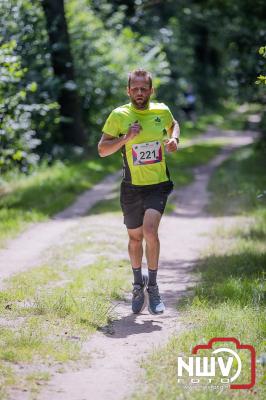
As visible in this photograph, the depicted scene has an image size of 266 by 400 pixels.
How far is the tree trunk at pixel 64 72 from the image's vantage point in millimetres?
18484

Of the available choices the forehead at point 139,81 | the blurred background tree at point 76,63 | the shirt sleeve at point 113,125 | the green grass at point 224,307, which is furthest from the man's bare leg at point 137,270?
the blurred background tree at point 76,63

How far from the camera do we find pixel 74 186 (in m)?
15.9

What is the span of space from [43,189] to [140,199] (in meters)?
8.57

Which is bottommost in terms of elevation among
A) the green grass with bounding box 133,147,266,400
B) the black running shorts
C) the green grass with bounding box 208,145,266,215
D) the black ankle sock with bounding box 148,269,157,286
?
the green grass with bounding box 208,145,266,215

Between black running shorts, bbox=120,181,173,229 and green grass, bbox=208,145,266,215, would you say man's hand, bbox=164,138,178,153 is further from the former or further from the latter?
green grass, bbox=208,145,266,215

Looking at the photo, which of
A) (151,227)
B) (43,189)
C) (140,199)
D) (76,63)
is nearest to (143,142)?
(140,199)

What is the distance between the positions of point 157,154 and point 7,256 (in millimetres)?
3549

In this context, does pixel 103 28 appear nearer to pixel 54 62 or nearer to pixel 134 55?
pixel 134 55

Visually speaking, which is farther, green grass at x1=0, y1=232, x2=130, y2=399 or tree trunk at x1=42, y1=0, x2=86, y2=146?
tree trunk at x1=42, y1=0, x2=86, y2=146

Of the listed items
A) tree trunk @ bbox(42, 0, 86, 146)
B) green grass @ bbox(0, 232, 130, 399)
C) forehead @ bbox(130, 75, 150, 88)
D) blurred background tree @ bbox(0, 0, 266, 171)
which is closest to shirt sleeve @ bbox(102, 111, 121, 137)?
forehead @ bbox(130, 75, 150, 88)

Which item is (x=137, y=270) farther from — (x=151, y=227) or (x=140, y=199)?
(x=140, y=199)

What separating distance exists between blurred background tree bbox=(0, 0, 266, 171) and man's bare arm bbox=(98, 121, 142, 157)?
191 inches

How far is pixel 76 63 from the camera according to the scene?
20859mm

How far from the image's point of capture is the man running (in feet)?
22.2
